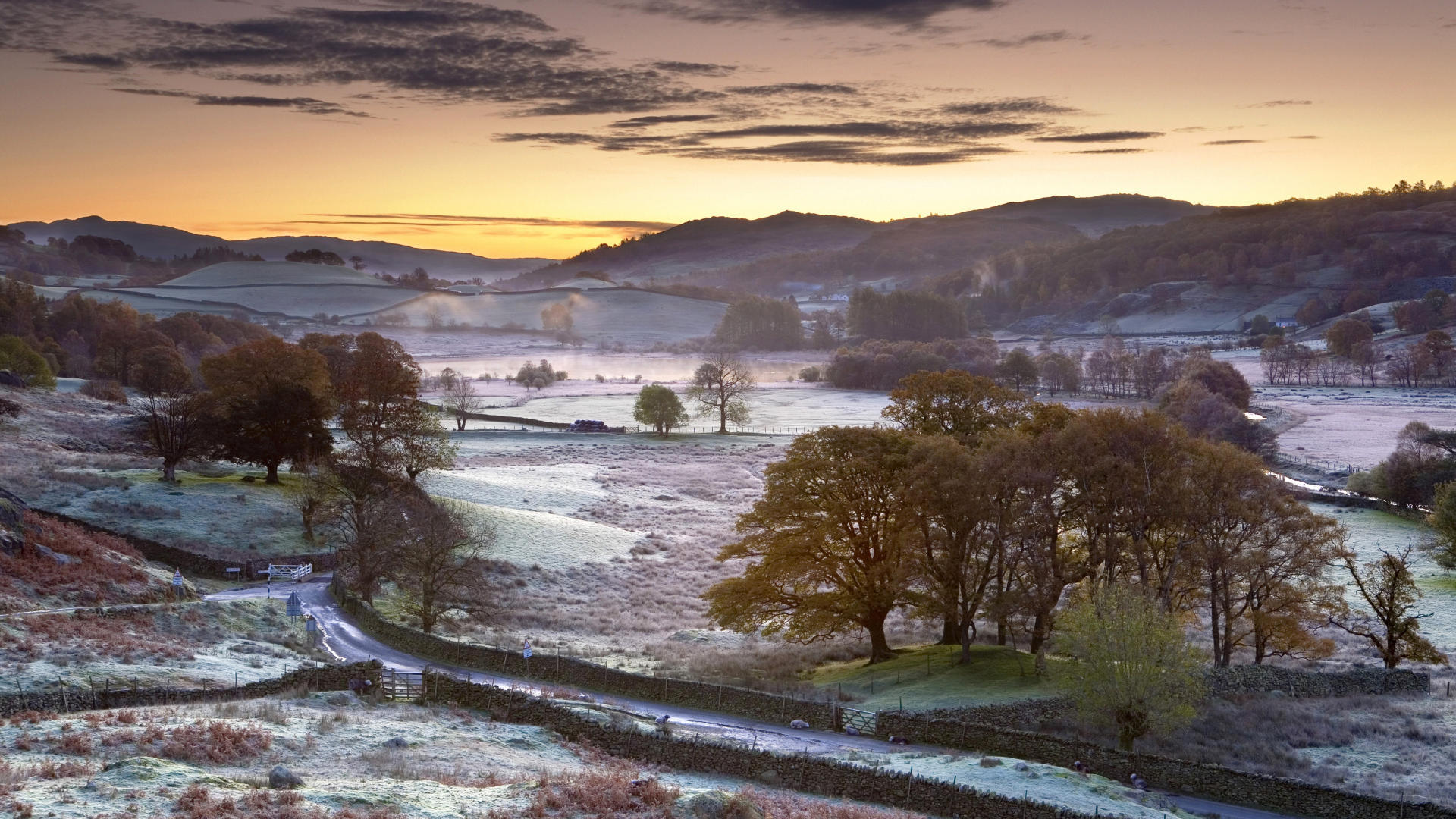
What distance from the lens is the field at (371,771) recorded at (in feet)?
74.4

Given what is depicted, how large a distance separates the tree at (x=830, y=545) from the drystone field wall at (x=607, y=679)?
7497 mm

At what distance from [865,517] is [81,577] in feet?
101

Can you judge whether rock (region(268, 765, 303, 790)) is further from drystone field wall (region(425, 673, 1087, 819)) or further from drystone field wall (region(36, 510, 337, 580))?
drystone field wall (region(36, 510, 337, 580))

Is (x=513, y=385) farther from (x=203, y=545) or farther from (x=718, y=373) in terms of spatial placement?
(x=203, y=545)

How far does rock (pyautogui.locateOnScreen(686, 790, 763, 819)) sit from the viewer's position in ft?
77.8

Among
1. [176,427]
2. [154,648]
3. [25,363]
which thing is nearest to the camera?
[154,648]

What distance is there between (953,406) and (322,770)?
3271 cm

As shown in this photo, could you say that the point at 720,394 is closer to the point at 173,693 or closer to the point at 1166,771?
the point at 173,693

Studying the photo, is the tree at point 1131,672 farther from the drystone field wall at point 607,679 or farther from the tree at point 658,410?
the tree at point 658,410

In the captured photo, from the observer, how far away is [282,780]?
2398 cm

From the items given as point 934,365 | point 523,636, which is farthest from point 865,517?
point 934,365

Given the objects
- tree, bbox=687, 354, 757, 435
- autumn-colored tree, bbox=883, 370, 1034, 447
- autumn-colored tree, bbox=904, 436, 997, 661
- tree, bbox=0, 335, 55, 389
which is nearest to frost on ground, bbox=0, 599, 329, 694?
autumn-colored tree, bbox=904, 436, 997, 661

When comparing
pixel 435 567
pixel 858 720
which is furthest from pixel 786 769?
pixel 435 567

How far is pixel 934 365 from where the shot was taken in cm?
19725
